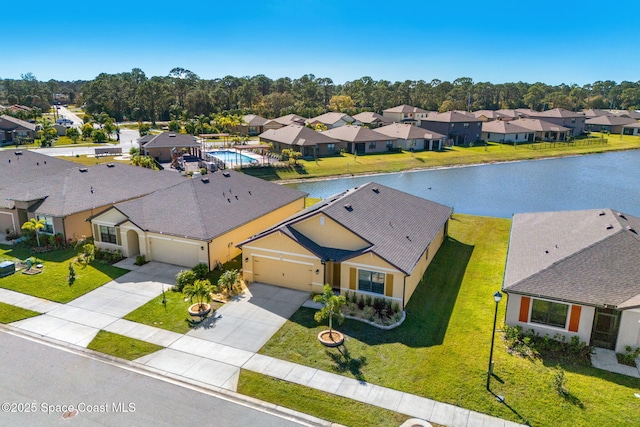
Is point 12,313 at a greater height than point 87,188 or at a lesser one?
lesser

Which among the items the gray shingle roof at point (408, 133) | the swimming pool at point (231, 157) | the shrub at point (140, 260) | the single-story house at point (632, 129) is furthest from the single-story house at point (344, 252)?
the single-story house at point (632, 129)

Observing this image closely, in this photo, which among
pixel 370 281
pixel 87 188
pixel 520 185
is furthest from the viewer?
pixel 520 185

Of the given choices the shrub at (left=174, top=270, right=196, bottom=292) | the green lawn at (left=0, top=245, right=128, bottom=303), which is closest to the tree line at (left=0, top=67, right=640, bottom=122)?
the green lawn at (left=0, top=245, right=128, bottom=303)

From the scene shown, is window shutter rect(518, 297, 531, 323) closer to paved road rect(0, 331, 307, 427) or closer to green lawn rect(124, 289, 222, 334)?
paved road rect(0, 331, 307, 427)

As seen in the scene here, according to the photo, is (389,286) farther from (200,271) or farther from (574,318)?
(200,271)

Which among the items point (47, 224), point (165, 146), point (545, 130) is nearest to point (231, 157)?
point (165, 146)

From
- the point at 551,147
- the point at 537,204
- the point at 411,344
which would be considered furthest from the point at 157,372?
the point at 551,147
